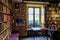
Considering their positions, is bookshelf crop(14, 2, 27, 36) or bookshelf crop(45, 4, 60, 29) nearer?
bookshelf crop(14, 2, 27, 36)

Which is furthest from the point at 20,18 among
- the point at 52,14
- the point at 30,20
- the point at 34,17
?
the point at 52,14

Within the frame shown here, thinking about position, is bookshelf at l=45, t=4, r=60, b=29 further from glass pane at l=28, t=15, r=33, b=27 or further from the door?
glass pane at l=28, t=15, r=33, b=27

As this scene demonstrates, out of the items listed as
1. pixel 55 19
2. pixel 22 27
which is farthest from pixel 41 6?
pixel 22 27

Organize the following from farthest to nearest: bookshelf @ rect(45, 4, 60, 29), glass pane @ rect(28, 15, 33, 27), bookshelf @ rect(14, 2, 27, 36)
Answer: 1. glass pane @ rect(28, 15, 33, 27)
2. bookshelf @ rect(45, 4, 60, 29)
3. bookshelf @ rect(14, 2, 27, 36)

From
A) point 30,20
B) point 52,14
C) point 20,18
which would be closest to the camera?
point 20,18

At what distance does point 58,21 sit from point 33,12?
2.06 m

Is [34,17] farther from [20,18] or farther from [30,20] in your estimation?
[20,18]

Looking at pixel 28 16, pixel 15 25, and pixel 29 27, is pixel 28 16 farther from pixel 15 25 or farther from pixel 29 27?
pixel 15 25

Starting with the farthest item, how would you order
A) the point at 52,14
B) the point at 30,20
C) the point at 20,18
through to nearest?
the point at 30,20
the point at 52,14
the point at 20,18

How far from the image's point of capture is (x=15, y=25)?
8625 mm

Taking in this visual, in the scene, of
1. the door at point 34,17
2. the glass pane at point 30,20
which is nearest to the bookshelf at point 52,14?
the door at point 34,17

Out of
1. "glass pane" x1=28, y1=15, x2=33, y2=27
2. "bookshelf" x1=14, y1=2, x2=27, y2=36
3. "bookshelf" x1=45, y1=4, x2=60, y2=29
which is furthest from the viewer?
"glass pane" x1=28, y1=15, x2=33, y2=27

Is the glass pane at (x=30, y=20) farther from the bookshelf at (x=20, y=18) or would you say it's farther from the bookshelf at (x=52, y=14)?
the bookshelf at (x=52, y=14)

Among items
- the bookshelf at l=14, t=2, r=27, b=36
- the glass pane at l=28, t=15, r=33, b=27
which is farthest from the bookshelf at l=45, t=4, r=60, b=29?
the bookshelf at l=14, t=2, r=27, b=36
